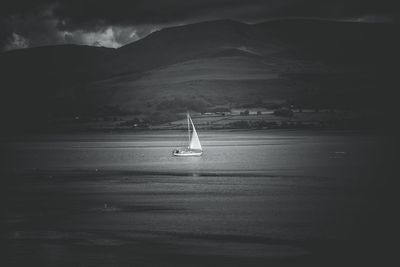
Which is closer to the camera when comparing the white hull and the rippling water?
the rippling water

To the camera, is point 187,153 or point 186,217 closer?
point 186,217

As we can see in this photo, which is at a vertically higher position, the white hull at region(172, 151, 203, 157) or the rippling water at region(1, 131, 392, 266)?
the white hull at region(172, 151, 203, 157)

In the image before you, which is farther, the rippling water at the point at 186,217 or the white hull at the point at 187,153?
the white hull at the point at 187,153

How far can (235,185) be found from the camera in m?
78.3

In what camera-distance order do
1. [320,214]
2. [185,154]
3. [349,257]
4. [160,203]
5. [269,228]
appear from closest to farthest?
1. [349,257]
2. [269,228]
3. [320,214]
4. [160,203]
5. [185,154]

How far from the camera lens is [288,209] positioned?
56.7m

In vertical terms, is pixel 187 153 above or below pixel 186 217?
above

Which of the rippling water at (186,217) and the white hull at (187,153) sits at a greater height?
the white hull at (187,153)

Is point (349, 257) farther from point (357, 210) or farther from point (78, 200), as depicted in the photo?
point (78, 200)

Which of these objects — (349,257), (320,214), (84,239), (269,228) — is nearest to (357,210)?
(320,214)

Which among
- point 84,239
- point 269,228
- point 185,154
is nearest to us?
point 84,239

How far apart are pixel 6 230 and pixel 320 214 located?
24.0 metres

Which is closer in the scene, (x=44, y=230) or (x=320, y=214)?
(x=44, y=230)

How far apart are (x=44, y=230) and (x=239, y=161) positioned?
266ft
